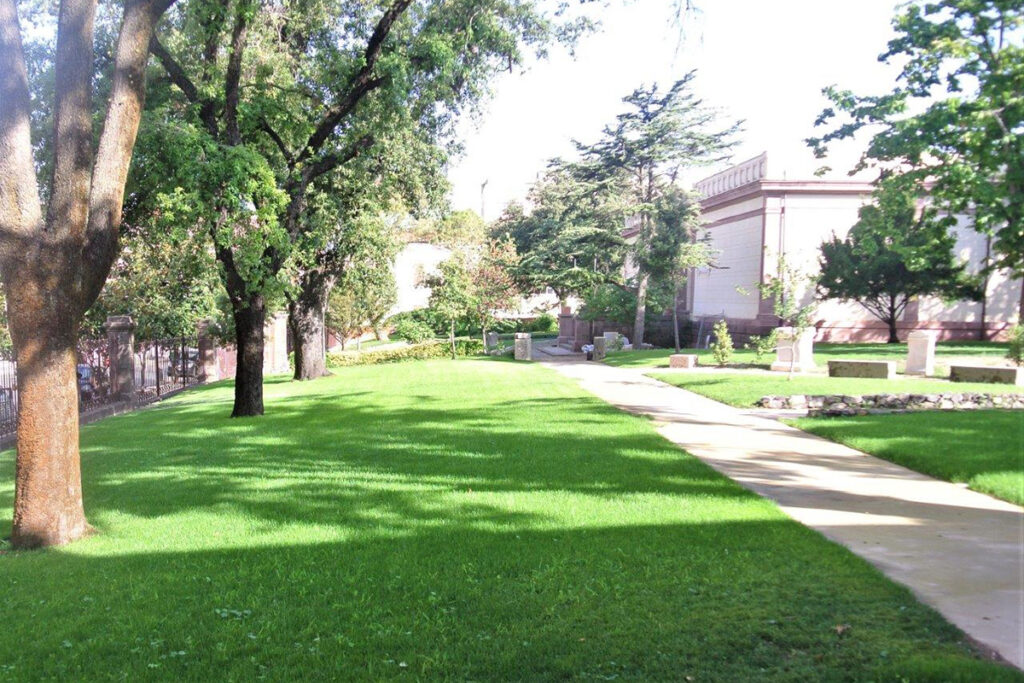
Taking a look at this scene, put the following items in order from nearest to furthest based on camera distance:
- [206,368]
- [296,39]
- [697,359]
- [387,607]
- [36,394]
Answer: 1. [387,607]
2. [36,394]
3. [296,39]
4. [697,359]
5. [206,368]

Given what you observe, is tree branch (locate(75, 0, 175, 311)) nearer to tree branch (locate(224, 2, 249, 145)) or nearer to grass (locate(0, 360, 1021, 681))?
grass (locate(0, 360, 1021, 681))

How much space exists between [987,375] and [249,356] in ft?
53.1

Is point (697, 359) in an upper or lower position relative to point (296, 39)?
lower

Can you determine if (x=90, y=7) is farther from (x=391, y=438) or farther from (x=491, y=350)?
(x=491, y=350)

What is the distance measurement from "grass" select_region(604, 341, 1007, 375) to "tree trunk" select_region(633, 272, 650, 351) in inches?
119

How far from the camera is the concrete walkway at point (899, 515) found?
14.9 feet

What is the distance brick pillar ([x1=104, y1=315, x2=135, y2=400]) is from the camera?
19141 millimetres

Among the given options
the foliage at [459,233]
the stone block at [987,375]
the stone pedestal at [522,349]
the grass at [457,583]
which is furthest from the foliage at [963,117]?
the foliage at [459,233]

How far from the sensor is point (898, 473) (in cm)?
852

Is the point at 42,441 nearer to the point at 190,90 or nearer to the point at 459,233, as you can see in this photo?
the point at 190,90

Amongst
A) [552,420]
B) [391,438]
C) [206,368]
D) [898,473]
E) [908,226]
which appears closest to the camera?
[898,473]

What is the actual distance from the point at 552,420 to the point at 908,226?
13.7 m

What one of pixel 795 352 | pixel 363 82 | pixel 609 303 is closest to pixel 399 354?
pixel 609 303

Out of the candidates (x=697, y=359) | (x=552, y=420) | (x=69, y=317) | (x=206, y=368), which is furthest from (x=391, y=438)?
(x=206, y=368)
